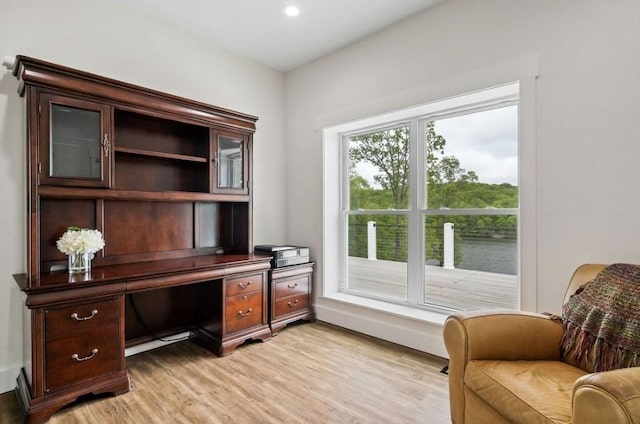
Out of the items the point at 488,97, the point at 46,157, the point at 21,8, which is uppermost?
the point at 21,8

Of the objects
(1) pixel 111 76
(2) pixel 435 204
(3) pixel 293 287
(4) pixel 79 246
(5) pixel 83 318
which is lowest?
(3) pixel 293 287

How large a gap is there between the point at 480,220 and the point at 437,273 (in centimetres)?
60

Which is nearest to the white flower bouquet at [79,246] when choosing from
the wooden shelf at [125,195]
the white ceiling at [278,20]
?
the wooden shelf at [125,195]

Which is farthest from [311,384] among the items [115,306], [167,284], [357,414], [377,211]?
[377,211]

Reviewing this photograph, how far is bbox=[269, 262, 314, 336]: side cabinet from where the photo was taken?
10.4 ft

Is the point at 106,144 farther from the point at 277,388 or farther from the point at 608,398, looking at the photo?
the point at 608,398

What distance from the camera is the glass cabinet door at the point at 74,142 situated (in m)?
2.07

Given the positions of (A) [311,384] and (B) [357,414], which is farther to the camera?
(A) [311,384]

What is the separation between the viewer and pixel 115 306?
Answer: 215cm

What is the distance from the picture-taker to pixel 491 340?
1.62 m

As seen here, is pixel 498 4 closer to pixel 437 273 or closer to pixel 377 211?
pixel 377 211

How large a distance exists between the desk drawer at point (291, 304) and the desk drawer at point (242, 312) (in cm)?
27

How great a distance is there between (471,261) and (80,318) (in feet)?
9.26

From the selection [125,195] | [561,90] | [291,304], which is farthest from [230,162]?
[561,90]
